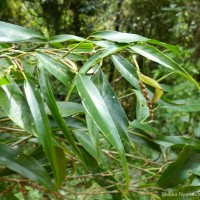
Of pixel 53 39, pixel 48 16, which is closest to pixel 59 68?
pixel 53 39

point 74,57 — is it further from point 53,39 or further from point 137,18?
point 137,18

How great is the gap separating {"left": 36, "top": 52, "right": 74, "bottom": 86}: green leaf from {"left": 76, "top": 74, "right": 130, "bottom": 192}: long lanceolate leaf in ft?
0.14

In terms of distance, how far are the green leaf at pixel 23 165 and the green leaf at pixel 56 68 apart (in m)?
0.14

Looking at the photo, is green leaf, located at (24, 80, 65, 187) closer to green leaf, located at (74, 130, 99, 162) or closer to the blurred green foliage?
green leaf, located at (74, 130, 99, 162)

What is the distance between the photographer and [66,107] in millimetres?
524

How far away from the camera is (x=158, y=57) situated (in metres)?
0.40

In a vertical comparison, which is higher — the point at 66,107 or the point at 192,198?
the point at 66,107

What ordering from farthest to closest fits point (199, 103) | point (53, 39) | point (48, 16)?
point (48, 16)
point (199, 103)
point (53, 39)

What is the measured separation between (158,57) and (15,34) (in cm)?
19

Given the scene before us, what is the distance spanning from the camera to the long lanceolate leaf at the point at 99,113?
13.0 inches

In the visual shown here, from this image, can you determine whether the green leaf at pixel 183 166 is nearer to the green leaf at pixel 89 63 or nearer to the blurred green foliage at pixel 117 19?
the green leaf at pixel 89 63

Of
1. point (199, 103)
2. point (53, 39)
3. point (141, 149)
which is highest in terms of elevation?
point (53, 39)

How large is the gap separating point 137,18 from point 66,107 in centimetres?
231

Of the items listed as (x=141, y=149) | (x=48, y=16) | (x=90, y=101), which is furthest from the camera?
(x=48, y=16)
